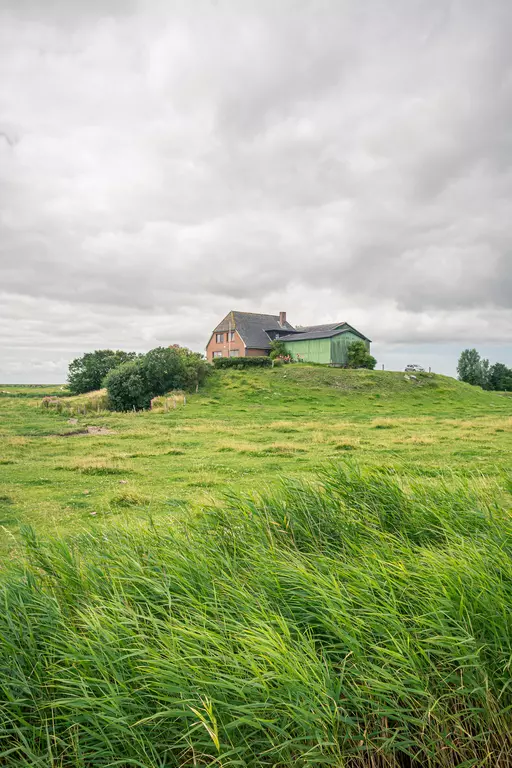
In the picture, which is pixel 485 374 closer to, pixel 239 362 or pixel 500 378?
pixel 500 378

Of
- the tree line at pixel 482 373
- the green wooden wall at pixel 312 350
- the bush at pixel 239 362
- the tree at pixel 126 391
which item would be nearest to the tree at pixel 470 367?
the tree line at pixel 482 373

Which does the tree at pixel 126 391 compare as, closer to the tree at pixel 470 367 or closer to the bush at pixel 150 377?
the bush at pixel 150 377

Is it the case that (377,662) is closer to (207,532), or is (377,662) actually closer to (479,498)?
(207,532)

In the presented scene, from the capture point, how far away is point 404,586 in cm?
471

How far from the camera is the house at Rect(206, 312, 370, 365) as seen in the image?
68812 millimetres

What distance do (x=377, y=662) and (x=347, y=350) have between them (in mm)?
67468

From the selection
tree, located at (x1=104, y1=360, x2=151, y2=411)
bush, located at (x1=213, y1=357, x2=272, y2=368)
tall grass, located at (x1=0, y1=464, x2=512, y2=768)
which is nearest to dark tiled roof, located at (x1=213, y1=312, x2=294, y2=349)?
bush, located at (x1=213, y1=357, x2=272, y2=368)

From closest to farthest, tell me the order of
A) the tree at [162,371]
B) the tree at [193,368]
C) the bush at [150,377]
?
1. the bush at [150,377]
2. the tree at [162,371]
3. the tree at [193,368]

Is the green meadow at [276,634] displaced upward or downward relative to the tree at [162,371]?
downward

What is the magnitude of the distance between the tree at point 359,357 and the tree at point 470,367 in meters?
52.6

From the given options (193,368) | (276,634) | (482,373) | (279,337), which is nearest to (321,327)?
(279,337)

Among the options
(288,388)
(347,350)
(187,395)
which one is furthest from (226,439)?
(347,350)

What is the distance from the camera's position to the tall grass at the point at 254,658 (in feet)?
11.6

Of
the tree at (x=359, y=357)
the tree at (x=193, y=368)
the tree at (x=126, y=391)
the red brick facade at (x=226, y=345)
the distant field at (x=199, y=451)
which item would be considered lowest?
the distant field at (x=199, y=451)
